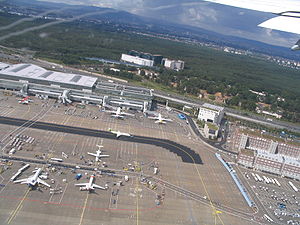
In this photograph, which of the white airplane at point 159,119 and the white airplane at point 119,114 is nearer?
the white airplane at point 119,114

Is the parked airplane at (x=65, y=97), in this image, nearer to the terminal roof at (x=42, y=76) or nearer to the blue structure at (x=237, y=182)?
the terminal roof at (x=42, y=76)

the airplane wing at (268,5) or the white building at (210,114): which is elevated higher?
the airplane wing at (268,5)

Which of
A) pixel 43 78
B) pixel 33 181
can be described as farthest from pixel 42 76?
pixel 33 181

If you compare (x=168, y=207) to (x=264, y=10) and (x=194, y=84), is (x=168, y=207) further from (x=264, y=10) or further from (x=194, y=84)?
(x=194, y=84)

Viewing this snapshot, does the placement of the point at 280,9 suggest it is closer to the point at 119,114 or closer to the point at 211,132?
the point at 211,132

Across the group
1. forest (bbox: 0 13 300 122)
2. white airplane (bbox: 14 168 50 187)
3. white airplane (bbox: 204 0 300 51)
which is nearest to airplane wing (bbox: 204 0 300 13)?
white airplane (bbox: 204 0 300 51)

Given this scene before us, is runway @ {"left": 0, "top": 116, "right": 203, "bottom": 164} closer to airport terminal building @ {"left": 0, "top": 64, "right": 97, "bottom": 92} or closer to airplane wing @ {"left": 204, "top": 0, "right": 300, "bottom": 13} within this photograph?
airport terminal building @ {"left": 0, "top": 64, "right": 97, "bottom": 92}

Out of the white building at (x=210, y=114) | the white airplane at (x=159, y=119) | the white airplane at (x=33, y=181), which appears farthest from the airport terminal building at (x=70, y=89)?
the white airplane at (x=33, y=181)
